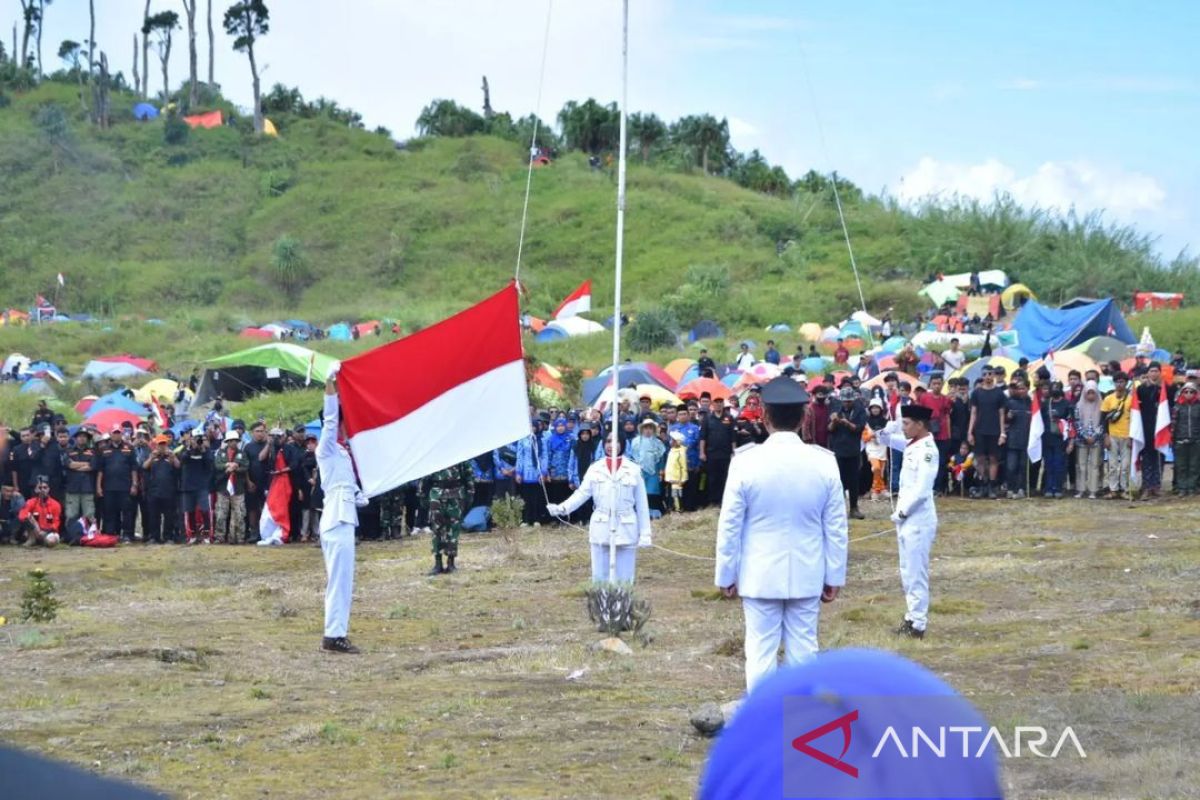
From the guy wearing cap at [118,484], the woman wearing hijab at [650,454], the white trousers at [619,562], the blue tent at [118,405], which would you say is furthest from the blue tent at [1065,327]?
the white trousers at [619,562]

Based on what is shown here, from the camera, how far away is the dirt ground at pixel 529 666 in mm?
9148

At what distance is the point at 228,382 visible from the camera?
43188mm

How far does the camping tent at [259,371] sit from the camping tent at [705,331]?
42.1ft

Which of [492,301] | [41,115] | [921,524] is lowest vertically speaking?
[921,524]

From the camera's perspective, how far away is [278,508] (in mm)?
25250

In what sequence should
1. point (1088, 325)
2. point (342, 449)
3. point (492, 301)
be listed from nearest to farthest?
1. point (342, 449)
2. point (492, 301)
3. point (1088, 325)

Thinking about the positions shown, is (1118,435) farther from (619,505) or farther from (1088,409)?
(619,505)

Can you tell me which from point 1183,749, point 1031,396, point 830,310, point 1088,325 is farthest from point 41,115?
point 1183,749

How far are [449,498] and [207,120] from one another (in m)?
75.5

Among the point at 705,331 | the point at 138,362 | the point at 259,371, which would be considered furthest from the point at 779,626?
the point at 705,331

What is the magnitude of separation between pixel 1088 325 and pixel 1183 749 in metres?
28.3

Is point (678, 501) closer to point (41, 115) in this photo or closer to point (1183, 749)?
point (1183, 749)

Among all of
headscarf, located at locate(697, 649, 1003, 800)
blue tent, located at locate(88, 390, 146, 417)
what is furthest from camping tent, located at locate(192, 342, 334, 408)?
headscarf, located at locate(697, 649, 1003, 800)

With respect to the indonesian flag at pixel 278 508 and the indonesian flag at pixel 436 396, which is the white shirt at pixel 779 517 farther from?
the indonesian flag at pixel 278 508
